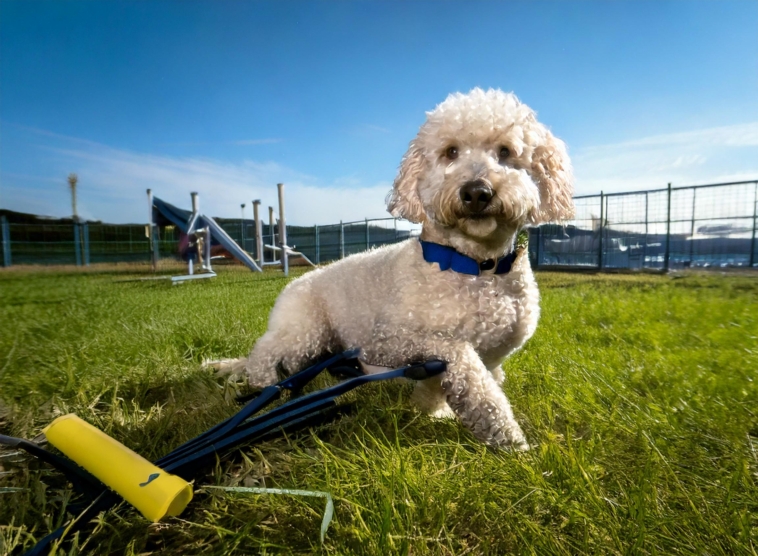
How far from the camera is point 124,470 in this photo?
4.05ft

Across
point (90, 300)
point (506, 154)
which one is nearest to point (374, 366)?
point (506, 154)

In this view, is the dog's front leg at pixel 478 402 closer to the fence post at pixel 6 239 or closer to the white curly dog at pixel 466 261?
the white curly dog at pixel 466 261

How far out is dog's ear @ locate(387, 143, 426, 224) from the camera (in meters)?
2.06

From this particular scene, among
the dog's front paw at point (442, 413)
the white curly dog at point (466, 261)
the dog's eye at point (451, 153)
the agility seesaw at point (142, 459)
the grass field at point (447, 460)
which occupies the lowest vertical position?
the dog's front paw at point (442, 413)

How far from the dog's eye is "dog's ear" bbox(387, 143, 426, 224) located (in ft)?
0.42

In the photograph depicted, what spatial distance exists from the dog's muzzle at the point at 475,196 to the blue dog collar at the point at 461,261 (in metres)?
0.23

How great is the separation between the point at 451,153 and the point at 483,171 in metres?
0.30

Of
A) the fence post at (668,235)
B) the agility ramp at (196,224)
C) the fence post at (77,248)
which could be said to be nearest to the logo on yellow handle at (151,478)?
the agility ramp at (196,224)

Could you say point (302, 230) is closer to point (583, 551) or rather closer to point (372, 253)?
point (372, 253)

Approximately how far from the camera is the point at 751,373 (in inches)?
87.8

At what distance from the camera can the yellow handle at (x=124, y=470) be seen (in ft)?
3.81

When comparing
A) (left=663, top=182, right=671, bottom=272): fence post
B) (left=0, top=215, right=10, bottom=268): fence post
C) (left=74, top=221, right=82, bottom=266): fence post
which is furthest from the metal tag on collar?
(left=74, top=221, right=82, bottom=266): fence post

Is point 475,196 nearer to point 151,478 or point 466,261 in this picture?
point 466,261

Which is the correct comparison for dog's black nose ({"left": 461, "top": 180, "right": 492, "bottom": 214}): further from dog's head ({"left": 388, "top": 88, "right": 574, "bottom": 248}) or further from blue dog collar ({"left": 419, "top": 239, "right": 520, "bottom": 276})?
blue dog collar ({"left": 419, "top": 239, "right": 520, "bottom": 276})
